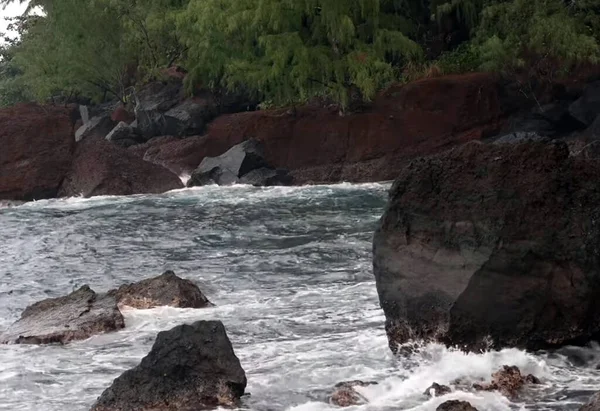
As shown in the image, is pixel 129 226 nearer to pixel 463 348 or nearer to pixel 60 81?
pixel 463 348

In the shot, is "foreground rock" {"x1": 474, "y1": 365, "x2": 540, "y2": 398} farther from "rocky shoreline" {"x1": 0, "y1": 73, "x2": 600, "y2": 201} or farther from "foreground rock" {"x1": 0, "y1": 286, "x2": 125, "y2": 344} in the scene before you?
"rocky shoreline" {"x1": 0, "y1": 73, "x2": 600, "y2": 201}

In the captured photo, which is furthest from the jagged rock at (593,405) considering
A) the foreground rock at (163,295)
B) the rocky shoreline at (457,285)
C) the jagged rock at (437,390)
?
the foreground rock at (163,295)

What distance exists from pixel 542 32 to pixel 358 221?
9936 millimetres

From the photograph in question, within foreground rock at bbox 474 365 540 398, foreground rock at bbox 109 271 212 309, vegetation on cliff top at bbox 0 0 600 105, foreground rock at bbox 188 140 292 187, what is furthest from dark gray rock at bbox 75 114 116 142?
foreground rock at bbox 474 365 540 398

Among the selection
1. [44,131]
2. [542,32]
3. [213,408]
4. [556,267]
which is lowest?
[213,408]

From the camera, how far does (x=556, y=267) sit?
8.63 meters

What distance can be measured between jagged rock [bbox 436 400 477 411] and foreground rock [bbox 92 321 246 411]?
1847mm

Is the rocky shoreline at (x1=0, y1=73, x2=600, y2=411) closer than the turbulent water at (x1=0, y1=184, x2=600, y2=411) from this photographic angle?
Yes

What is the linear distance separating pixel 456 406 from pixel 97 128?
3231 cm

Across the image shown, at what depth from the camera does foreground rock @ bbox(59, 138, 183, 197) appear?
88.8ft

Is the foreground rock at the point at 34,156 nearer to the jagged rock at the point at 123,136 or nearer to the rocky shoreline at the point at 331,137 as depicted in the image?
the rocky shoreline at the point at 331,137

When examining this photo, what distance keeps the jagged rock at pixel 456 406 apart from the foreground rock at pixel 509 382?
29.9 inches

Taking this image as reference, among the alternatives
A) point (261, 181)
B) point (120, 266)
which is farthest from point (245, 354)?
point (261, 181)

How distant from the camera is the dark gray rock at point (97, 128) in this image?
122ft
